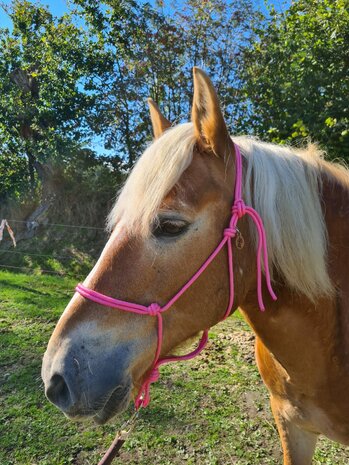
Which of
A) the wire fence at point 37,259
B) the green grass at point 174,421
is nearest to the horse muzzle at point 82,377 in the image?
Result: the green grass at point 174,421

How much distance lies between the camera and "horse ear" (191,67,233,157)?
53.6 inches

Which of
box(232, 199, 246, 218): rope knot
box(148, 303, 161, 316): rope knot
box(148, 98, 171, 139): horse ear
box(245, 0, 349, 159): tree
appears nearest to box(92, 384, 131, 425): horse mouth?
box(148, 303, 161, 316): rope knot

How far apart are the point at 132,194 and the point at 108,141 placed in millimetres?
11831

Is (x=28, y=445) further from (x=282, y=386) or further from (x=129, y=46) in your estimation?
(x=129, y=46)

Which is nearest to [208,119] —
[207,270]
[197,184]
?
[197,184]

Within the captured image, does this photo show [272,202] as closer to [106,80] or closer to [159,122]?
[159,122]

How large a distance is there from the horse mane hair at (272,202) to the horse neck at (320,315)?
7 cm

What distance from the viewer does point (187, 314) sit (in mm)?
1399

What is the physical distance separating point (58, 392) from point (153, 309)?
0.45 m


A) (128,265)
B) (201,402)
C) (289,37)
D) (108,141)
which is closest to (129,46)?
(108,141)

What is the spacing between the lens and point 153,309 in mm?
1310

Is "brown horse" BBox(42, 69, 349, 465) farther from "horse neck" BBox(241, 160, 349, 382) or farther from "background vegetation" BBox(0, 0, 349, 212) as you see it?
"background vegetation" BBox(0, 0, 349, 212)

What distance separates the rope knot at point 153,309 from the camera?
1306mm

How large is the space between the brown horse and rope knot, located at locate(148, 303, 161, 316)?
2cm
